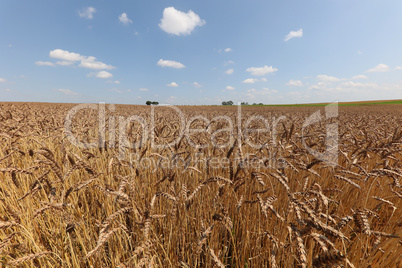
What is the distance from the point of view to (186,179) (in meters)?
2.61

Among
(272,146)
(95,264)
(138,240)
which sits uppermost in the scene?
(272,146)

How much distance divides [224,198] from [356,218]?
51.8 inches

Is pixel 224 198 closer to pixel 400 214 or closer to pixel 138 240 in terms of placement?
pixel 138 240

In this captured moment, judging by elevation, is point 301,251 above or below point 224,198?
above

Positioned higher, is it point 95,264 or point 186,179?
point 186,179

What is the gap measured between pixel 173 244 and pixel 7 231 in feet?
5.98

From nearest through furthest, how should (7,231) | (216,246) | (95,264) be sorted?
(95,264) < (216,246) < (7,231)

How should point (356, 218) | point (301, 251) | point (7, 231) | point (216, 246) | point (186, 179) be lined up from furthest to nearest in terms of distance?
1. point (186, 179)
2. point (7, 231)
3. point (216, 246)
4. point (356, 218)
5. point (301, 251)

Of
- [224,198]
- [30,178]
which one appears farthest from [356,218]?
[30,178]

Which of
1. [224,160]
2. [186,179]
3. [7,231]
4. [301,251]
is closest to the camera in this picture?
[301,251]

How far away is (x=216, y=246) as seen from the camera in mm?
1665

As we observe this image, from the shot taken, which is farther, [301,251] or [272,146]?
[272,146]

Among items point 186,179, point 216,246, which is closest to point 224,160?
point 186,179

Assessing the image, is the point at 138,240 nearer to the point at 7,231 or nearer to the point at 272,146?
the point at 7,231
